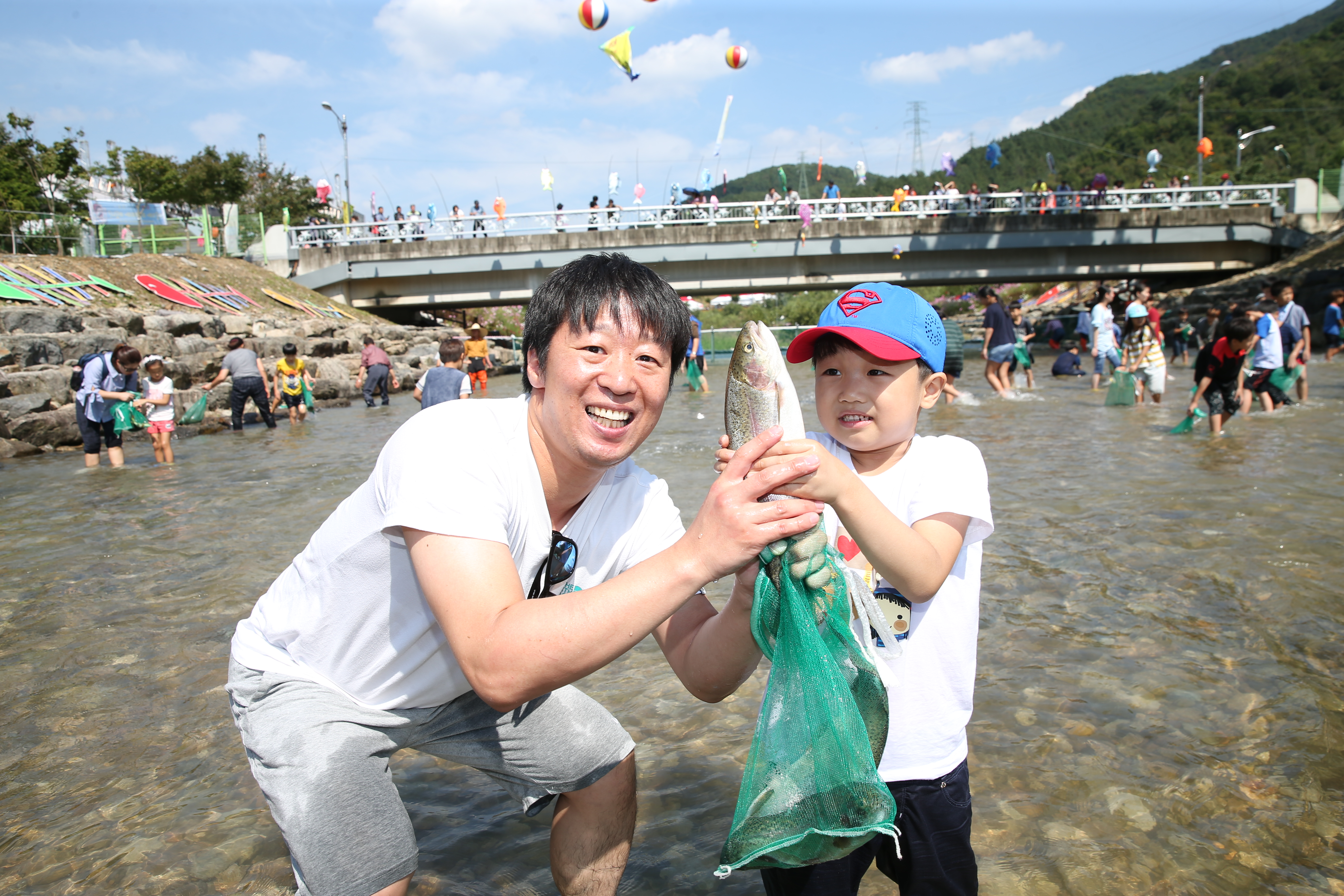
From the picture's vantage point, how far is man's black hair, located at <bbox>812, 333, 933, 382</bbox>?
2.12 meters

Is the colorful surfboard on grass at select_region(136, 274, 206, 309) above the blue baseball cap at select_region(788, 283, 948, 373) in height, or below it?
above

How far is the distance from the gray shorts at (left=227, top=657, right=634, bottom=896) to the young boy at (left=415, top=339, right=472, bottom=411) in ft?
24.9

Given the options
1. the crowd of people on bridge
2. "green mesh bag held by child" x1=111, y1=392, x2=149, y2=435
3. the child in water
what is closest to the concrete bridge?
the crowd of people on bridge

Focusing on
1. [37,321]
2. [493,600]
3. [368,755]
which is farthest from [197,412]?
[493,600]

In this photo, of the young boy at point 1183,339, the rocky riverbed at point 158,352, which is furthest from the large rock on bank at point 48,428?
the young boy at point 1183,339

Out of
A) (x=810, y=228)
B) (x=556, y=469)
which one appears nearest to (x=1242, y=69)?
(x=810, y=228)

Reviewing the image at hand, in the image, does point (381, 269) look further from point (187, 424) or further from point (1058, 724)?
point (1058, 724)

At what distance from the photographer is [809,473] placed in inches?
64.8

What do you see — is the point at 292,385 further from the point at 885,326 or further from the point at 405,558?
the point at 885,326

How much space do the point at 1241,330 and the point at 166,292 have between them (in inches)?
1010

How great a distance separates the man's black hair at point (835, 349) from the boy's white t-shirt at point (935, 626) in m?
0.19

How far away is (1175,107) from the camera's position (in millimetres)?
86625

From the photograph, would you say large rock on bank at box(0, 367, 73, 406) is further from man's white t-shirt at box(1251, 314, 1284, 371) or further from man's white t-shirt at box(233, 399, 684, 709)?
man's white t-shirt at box(1251, 314, 1284, 371)

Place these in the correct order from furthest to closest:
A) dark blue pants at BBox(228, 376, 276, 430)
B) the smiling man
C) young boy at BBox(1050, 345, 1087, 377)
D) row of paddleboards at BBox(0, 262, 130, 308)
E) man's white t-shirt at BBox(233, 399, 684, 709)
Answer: young boy at BBox(1050, 345, 1087, 377) < row of paddleboards at BBox(0, 262, 130, 308) < dark blue pants at BBox(228, 376, 276, 430) < man's white t-shirt at BBox(233, 399, 684, 709) < the smiling man
